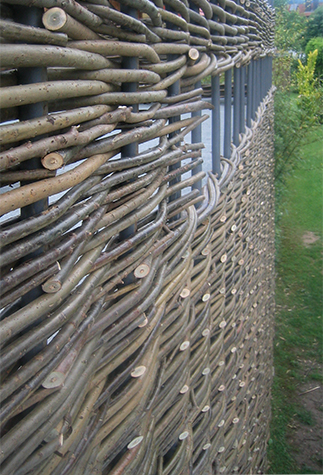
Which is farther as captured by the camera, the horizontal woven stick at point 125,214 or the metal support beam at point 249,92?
the metal support beam at point 249,92

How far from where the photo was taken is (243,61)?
2.04m

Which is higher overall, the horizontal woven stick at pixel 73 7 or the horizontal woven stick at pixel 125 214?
the horizontal woven stick at pixel 73 7

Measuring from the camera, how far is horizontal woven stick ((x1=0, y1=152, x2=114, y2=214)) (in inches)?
23.1

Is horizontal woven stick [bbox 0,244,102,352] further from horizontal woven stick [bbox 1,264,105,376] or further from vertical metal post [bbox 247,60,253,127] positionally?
vertical metal post [bbox 247,60,253,127]

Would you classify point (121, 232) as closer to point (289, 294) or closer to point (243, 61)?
point (243, 61)

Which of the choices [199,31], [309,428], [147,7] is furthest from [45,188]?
[309,428]

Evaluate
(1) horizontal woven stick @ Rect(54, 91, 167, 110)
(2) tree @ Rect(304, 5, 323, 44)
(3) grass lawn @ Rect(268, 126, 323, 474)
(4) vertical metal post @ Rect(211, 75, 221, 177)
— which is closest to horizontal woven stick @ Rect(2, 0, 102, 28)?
(1) horizontal woven stick @ Rect(54, 91, 167, 110)

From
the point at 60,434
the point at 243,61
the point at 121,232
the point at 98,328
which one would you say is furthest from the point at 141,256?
the point at 243,61

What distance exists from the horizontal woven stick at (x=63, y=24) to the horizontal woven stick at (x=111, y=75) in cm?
6

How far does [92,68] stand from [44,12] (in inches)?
5.2

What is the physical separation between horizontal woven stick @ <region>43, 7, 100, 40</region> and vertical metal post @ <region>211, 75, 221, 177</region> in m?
1.02

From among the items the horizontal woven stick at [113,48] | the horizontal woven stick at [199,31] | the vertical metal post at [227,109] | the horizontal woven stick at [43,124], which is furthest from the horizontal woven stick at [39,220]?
the vertical metal post at [227,109]

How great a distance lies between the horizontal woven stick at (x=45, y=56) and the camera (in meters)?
0.55

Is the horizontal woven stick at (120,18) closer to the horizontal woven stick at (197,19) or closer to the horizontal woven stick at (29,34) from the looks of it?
the horizontal woven stick at (29,34)
